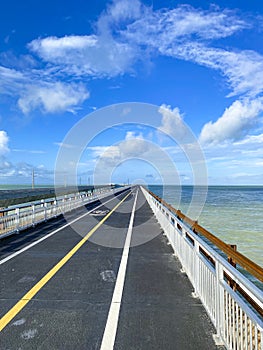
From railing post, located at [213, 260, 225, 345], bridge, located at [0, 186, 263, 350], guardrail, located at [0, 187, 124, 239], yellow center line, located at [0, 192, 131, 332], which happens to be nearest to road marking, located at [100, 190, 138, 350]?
bridge, located at [0, 186, 263, 350]

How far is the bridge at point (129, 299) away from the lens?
3.58 metres

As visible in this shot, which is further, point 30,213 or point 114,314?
point 30,213

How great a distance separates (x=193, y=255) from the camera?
550 centimetres

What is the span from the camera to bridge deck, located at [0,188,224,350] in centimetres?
381

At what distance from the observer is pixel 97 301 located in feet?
16.6

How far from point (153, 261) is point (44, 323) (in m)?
4.21

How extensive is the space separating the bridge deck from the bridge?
14mm

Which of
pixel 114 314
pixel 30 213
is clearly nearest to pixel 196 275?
pixel 114 314

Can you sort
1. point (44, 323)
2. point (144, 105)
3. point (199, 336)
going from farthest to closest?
point (144, 105), point (44, 323), point (199, 336)

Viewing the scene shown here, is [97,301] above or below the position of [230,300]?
below

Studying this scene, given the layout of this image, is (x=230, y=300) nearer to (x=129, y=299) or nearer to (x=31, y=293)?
(x=129, y=299)

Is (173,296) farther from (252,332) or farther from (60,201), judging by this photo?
(60,201)

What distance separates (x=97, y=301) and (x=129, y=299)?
1.95 ft

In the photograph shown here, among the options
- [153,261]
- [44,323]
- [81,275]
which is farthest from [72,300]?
[153,261]
